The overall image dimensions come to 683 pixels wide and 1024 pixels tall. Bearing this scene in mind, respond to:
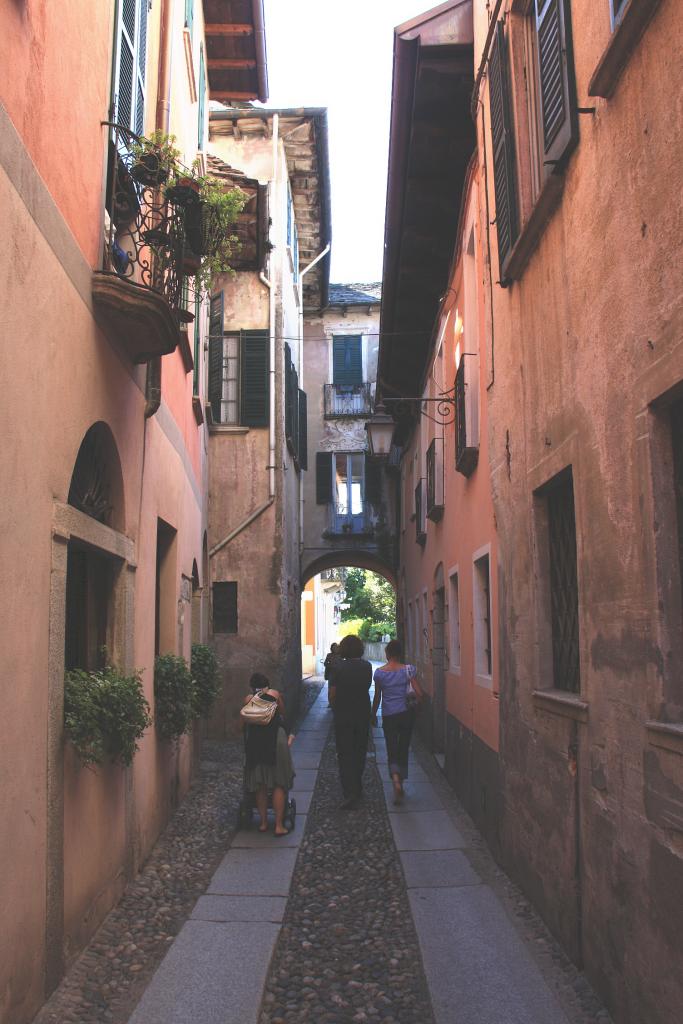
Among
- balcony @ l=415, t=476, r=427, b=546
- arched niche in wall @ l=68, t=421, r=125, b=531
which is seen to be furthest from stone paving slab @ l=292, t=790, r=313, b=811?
balcony @ l=415, t=476, r=427, b=546

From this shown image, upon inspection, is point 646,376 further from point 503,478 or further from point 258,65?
point 258,65

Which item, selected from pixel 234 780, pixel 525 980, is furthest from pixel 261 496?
pixel 525 980

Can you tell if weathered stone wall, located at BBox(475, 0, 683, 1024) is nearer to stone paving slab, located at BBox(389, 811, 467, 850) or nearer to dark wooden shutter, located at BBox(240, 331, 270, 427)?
stone paving slab, located at BBox(389, 811, 467, 850)

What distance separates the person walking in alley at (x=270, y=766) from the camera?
7844 mm

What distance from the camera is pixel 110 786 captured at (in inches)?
225

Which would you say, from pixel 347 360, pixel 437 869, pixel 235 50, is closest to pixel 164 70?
pixel 235 50

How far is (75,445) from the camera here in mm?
4785

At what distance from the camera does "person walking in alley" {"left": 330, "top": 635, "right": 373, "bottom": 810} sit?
925 centimetres

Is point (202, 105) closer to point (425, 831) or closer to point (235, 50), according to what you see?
point (235, 50)

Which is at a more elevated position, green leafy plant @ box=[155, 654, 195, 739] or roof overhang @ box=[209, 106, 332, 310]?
roof overhang @ box=[209, 106, 332, 310]

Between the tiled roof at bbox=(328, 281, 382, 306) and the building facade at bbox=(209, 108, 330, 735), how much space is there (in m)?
6.99

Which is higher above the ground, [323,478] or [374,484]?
[323,478]

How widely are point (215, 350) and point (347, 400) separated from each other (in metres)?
9.63

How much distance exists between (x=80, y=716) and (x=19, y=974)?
1272 mm
